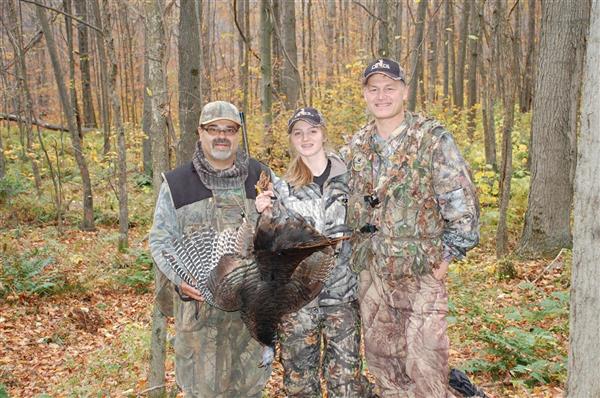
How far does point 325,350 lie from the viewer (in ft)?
12.6

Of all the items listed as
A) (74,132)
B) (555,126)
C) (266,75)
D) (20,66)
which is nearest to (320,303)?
(555,126)

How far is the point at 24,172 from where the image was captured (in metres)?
16.9

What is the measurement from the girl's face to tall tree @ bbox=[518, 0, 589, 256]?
19.3 feet

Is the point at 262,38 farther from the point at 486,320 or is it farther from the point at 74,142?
the point at 486,320

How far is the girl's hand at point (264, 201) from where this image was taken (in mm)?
3512

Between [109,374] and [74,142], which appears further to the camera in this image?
[74,142]

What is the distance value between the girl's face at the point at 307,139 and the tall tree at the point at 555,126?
5.88 meters

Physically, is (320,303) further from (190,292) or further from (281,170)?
(281,170)

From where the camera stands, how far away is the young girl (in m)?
3.77

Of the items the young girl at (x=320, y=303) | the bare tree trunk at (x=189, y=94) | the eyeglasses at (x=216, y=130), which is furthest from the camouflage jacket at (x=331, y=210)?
the bare tree trunk at (x=189, y=94)

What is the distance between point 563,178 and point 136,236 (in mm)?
8969

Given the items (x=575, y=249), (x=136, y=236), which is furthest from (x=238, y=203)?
(x=136, y=236)

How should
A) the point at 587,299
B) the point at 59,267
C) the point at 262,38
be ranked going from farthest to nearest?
1. the point at 262,38
2. the point at 59,267
3. the point at 587,299

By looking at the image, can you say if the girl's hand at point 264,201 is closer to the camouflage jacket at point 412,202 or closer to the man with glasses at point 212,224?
the man with glasses at point 212,224
